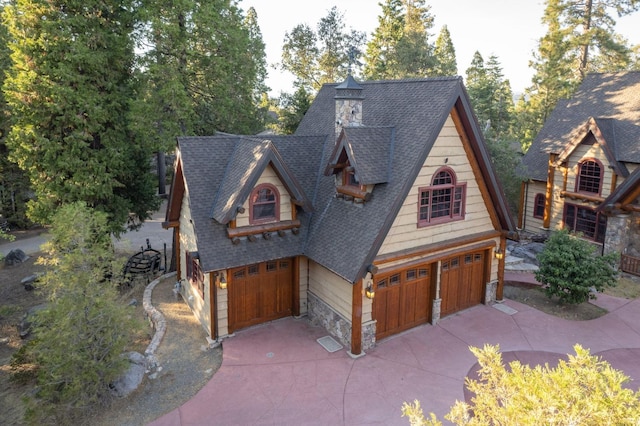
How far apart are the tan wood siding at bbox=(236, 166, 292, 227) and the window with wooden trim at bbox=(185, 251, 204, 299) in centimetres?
196

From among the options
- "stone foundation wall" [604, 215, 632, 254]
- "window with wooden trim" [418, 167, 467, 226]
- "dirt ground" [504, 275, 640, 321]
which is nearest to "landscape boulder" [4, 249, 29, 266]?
"window with wooden trim" [418, 167, 467, 226]

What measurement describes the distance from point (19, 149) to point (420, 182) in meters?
16.2

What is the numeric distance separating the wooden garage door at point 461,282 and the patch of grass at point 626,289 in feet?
18.4

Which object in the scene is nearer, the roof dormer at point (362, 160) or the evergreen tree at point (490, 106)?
the roof dormer at point (362, 160)

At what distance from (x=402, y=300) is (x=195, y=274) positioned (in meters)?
6.79

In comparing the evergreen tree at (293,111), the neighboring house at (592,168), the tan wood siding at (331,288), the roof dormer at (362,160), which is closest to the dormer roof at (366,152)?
the roof dormer at (362,160)

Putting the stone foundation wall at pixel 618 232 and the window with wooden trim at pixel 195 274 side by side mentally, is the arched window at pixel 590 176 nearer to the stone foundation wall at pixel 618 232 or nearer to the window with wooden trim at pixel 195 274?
the stone foundation wall at pixel 618 232

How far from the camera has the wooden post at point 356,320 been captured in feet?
37.6

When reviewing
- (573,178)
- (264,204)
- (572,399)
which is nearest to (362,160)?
(264,204)

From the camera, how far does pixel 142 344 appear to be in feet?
43.4

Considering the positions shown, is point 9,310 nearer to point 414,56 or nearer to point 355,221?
point 355,221

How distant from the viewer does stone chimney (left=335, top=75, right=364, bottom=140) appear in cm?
1361

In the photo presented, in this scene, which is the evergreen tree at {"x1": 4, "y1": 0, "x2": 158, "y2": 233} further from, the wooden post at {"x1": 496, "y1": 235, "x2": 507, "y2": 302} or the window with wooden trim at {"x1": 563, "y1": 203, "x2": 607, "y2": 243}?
the window with wooden trim at {"x1": 563, "y1": 203, "x2": 607, "y2": 243}

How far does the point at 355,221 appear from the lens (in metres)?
12.2
